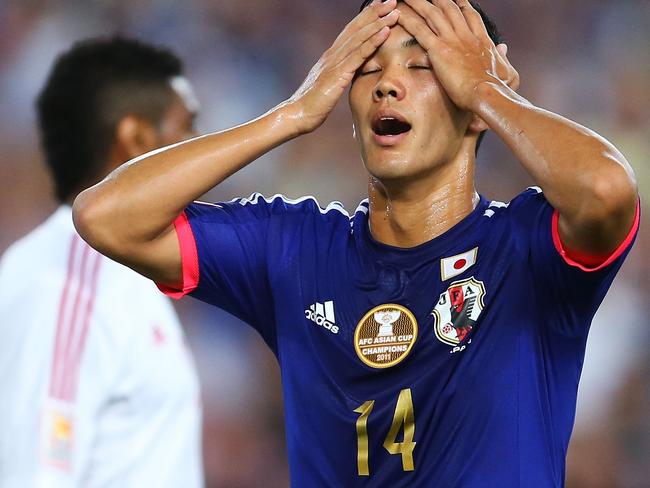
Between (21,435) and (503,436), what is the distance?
63.1 inches

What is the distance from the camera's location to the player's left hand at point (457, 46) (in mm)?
2695

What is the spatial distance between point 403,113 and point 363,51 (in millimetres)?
207

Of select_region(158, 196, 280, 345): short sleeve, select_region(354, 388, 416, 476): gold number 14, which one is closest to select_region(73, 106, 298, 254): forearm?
select_region(158, 196, 280, 345): short sleeve

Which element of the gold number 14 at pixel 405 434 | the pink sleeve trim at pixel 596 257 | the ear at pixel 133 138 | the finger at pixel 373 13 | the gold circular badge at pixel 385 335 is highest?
the ear at pixel 133 138

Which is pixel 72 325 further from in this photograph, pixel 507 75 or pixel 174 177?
pixel 507 75

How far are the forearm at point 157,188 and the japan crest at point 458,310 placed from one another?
1.98 ft

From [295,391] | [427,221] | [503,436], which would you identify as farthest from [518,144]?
[295,391]

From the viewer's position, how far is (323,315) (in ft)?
9.04

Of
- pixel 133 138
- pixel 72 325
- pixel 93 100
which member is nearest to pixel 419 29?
pixel 72 325

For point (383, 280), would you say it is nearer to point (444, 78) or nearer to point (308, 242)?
point (308, 242)

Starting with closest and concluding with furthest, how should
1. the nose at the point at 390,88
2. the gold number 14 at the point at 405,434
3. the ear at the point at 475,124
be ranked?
the gold number 14 at the point at 405,434 → the nose at the point at 390,88 → the ear at the point at 475,124

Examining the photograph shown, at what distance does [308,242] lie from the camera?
289cm

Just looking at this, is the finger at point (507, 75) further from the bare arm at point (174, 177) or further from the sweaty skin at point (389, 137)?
the bare arm at point (174, 177)

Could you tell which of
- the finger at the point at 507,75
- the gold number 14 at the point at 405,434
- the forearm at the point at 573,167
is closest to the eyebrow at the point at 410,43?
the finger at the point at 507,75
